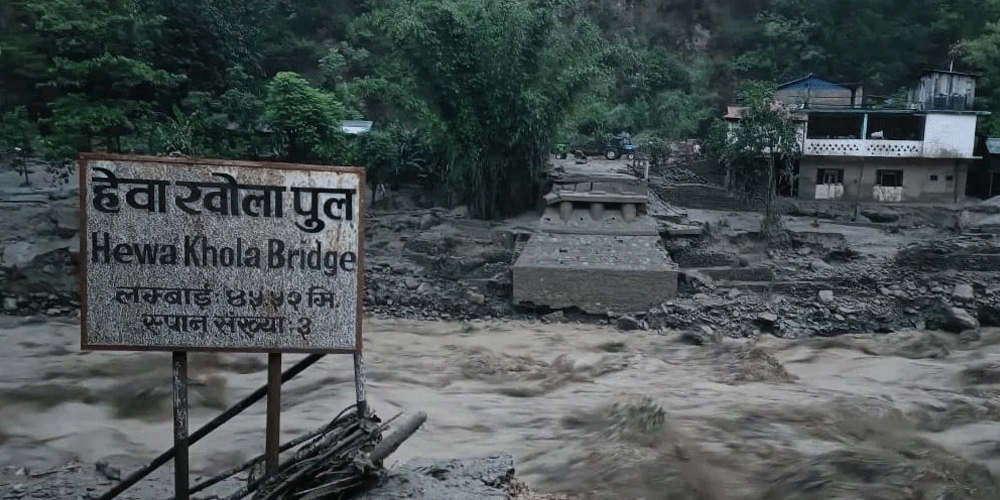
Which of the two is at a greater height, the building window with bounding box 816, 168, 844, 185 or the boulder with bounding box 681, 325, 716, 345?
the building window with bounding box 816, 168, 844, 185

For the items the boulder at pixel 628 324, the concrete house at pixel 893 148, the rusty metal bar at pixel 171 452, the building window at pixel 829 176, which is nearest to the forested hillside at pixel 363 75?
the concrete house at pixel 893 148

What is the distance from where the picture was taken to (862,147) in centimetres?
2639

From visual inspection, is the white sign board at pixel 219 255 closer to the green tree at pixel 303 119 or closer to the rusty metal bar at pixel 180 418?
the rusty metal bar at pixel 180 418

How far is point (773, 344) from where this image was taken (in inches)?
611

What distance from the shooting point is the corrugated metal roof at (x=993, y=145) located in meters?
27.3

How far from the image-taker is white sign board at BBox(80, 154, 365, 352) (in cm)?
495

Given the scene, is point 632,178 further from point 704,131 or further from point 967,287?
point 704,131

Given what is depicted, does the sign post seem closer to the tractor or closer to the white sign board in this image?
the white sign board

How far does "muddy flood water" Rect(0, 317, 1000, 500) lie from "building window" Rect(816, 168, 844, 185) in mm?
11783

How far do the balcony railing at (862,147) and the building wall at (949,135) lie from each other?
40cm

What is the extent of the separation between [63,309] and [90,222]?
502 inches

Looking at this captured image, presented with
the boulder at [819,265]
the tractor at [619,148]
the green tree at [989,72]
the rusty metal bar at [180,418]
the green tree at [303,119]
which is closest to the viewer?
the rusty metal bar at [180,418]

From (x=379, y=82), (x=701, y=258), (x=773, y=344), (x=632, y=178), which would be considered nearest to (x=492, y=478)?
(x=773, y=344)

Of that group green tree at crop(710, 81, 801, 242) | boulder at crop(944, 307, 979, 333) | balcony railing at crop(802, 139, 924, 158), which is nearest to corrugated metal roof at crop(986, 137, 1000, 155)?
balcony railing at crop(802, 139, 924, 158)
